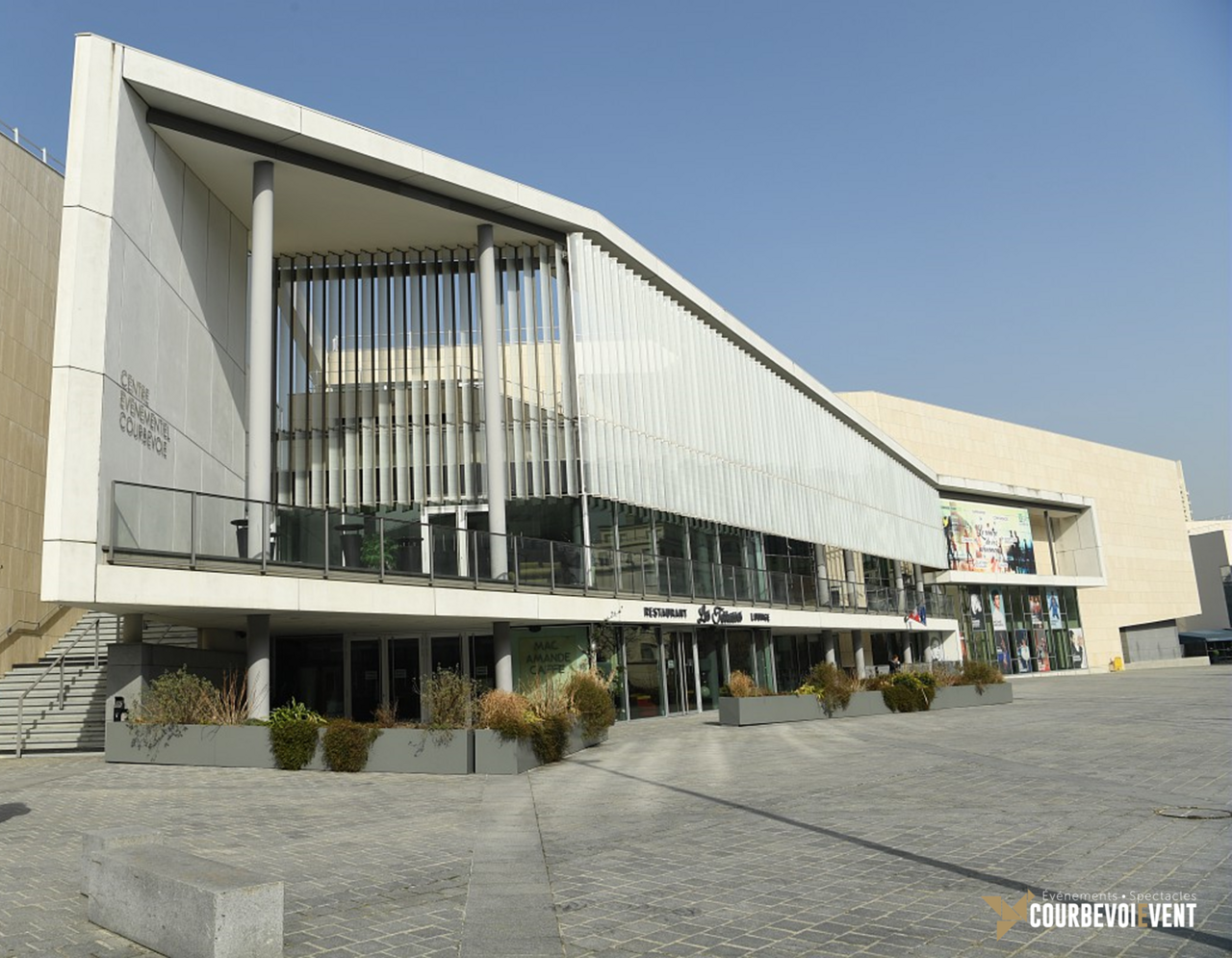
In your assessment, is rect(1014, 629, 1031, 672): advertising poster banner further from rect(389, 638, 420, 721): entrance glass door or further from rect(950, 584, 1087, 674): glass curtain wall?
rect(389, 638, 420, 721): entrance glass door

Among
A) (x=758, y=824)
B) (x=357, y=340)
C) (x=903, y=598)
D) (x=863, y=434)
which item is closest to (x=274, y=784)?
(x=758, y=824)

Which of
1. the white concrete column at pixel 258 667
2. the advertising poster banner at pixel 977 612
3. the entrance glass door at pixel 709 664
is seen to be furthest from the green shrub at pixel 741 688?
the advertising poster banner at pixel 977 612

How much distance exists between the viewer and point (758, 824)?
1066 centimetres

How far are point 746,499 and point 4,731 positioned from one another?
74.5 ft

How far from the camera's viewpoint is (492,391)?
26.2 meters

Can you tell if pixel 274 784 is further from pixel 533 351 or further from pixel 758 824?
pixel 533 351

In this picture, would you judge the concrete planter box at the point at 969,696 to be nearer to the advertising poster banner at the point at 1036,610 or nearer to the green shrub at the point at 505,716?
the green shrub at the point at 505,716

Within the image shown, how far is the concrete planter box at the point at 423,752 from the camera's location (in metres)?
16.3

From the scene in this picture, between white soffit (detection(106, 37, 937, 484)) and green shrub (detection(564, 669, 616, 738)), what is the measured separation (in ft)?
43.1

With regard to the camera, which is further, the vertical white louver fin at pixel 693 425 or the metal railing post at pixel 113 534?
the vertical white louver fin at pixel 693 425

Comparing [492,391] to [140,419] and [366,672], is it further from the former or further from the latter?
[140,419]

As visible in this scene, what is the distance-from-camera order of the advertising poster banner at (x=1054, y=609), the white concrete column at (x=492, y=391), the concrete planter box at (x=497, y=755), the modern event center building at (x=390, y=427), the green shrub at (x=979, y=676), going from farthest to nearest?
the advertising poster banner at (x=1054, y=609) → the green shrub at (x=979, y=676) → the white concrete column at (x=492, y=391) → the modern event center building at (x=390, y=427) → the concrete planter box at (x=497, y=755)

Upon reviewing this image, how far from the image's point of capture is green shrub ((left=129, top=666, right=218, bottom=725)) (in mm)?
17344

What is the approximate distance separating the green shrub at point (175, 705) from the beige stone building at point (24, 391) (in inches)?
399
